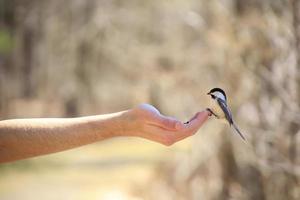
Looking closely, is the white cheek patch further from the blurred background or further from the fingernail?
the blurred background

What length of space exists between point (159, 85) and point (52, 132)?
7.73 meters

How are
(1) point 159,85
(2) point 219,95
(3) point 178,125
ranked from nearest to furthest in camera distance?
(3) point 178,125 < (2) point 219,95 < (1) point 159,85

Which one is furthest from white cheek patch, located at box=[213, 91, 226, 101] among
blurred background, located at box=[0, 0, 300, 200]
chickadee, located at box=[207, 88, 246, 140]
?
blurred background, located at box=[0, 0, 300, 200]

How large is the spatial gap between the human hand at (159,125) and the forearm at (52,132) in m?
0.04

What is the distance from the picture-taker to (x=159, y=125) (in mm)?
1650

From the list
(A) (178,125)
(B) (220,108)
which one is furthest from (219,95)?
(A) (178,125)

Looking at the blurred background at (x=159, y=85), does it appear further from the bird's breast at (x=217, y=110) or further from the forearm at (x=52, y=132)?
the forearm at (x=52, y=132)

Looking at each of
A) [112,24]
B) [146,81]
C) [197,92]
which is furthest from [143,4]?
[197,92]

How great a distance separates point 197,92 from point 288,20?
185 centimetres


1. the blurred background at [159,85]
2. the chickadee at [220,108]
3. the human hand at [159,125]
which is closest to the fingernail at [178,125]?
the human hand at [159,125]

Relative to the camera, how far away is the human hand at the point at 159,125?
5.36 feet

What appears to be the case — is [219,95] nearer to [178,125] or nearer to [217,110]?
[217,110]

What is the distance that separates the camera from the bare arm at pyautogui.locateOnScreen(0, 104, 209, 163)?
5.37 ft

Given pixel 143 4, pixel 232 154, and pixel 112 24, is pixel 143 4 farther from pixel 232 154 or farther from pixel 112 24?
pixel 232 154
